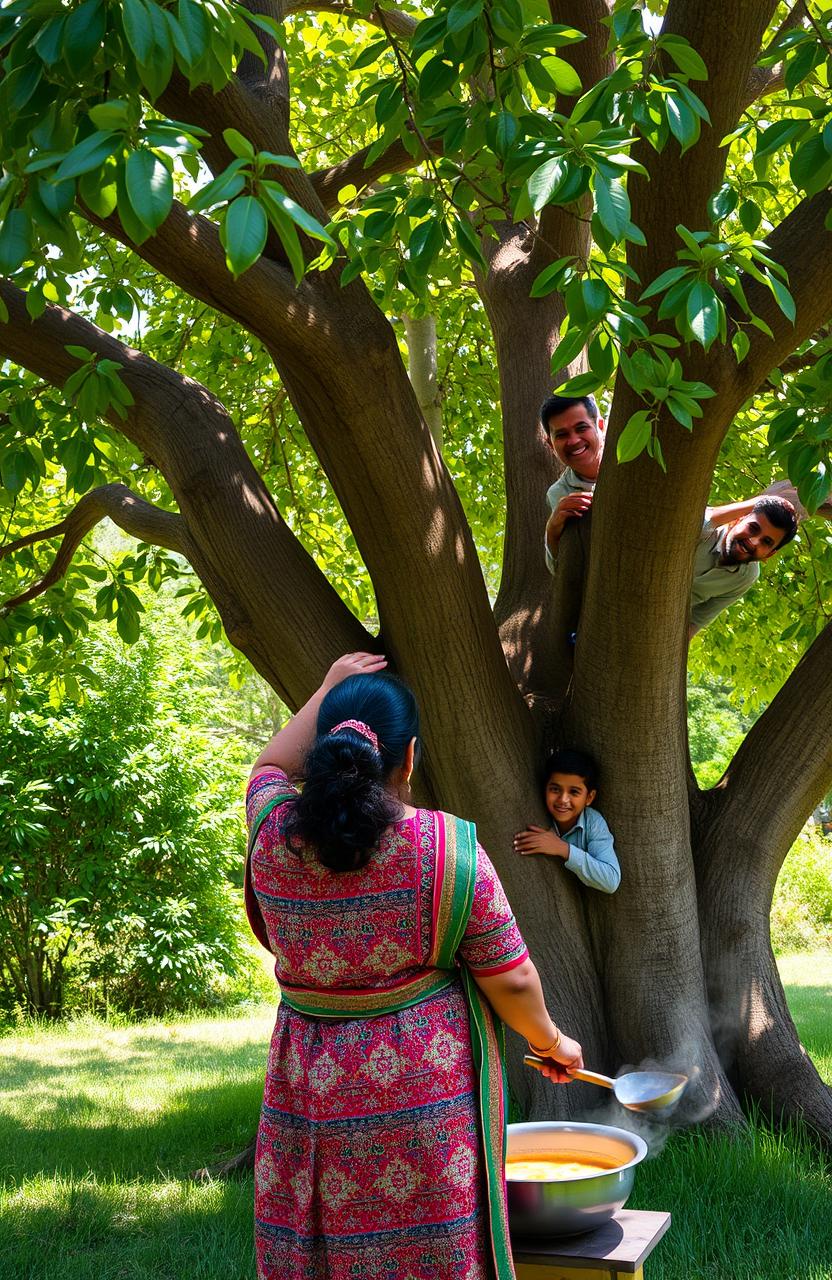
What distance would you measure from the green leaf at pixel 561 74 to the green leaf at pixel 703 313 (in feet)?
2.02

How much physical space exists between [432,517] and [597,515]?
593 mm

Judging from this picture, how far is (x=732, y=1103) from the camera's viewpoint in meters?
4.45

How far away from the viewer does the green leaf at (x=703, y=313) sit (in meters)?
2.58

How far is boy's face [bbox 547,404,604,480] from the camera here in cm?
464

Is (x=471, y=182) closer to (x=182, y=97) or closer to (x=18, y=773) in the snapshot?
(x=182, y=97)

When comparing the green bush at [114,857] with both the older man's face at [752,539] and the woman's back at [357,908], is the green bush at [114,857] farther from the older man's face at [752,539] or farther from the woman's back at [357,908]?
the woman's back at [357,908]

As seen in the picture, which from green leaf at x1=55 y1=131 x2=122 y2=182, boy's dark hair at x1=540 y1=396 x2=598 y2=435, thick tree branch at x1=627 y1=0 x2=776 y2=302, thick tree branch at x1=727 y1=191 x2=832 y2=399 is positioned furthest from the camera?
boy's dark hair at x1=540 y1=396 x2=598 y2=435

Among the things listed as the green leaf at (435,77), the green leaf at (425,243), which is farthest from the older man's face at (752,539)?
the green leaf at (435,77)

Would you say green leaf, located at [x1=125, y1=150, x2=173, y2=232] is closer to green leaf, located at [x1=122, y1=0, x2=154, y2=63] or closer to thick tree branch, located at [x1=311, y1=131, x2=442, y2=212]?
green leaf, located at [x1=122, y1=0, x2=154, y2=63]

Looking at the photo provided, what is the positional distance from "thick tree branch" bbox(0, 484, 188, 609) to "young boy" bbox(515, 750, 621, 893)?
1766 millimetres

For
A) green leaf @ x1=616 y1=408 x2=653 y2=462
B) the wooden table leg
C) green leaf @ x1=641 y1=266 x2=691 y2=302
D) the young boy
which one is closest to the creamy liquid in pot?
the wooden table leg

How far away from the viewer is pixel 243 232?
2080mm

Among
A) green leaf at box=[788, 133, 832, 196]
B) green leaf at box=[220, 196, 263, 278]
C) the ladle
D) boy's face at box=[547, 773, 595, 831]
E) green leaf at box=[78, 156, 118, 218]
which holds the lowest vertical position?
the ladle

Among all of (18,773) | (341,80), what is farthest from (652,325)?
(18,773)
